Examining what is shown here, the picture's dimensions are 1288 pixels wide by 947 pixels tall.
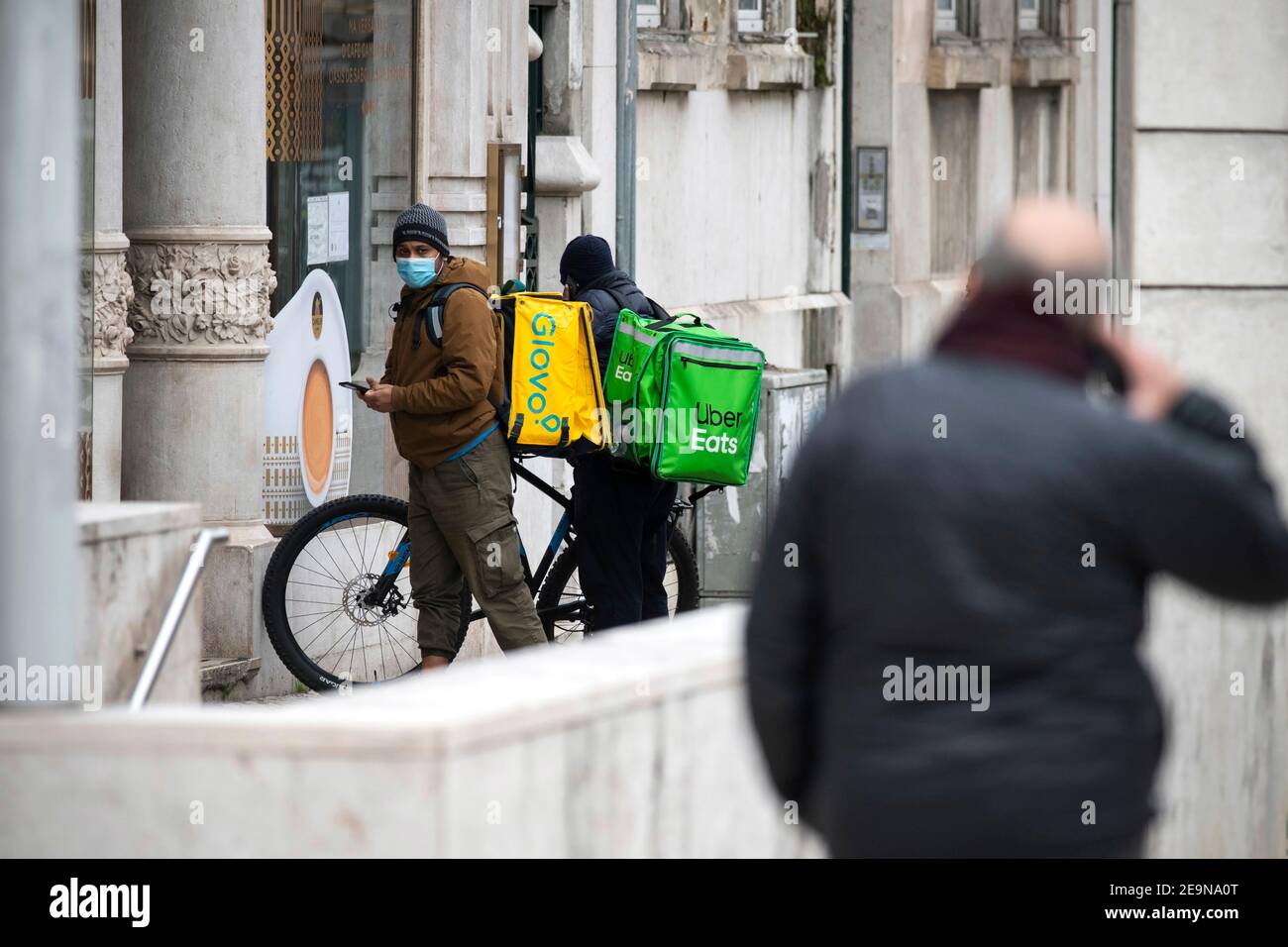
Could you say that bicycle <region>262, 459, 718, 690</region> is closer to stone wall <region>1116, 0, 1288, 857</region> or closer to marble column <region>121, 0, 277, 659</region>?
marble column <region>121, 0, 277, 659</region>

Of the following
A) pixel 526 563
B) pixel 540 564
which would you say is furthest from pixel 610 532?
pixel 540 564

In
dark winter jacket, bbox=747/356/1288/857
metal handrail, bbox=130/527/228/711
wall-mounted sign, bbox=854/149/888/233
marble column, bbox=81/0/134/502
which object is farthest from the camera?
wall-mounted sign, bbox=854/149/888/233

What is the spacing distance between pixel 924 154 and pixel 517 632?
43.4 ft

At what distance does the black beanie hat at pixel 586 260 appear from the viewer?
8859 millimetres

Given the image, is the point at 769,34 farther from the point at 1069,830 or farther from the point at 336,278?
the point at 1069,830

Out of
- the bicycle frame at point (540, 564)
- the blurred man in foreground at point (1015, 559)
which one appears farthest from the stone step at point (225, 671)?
the blurred man in foreground at point (1015, 559)

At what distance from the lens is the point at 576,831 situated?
12.9 feet

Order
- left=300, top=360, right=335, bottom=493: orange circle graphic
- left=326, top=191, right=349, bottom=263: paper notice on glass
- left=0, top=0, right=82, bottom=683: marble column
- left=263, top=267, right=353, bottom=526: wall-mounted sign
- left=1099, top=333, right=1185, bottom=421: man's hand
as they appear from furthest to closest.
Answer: left=326, top=191, right=349, bottom=263: paper notice on glass → left=300, top=360, right=335, bottom=493: orange circle graphic → left=263, top=267, right=353, bottom=526: wall-mounted sign → left=0, top=0, right=82, bottom=683: marble column → left=1099, top=333, right=1185, bottom=421: man's hand

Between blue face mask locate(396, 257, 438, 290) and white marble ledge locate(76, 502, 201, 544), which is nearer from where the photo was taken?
white marble ledge locate(76, 502, 201, 544)

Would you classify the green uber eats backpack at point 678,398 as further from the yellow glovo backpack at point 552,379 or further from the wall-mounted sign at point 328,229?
the wall-mounted sign at point 328,229

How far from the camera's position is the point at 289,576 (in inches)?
343

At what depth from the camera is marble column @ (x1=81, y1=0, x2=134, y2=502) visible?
8352 millimetres

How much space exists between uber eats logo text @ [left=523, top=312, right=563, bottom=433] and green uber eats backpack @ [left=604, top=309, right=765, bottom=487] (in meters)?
0.29

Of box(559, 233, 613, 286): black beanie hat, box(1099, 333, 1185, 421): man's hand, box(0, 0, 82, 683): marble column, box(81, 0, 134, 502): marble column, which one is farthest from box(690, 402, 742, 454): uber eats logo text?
box(1099, 333, 1185, 421): man's hand
